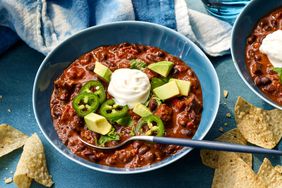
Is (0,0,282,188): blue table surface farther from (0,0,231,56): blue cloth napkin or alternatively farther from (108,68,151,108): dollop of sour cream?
(108,68,151,108): dollop of sour cream

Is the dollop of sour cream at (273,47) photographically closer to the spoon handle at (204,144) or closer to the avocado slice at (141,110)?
the spoon handle at (204,144)

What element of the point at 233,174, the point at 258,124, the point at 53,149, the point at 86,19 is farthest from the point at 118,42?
the point at 233,174

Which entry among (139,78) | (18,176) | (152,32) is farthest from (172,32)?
(18,176)

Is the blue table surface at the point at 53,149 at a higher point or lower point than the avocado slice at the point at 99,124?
lower

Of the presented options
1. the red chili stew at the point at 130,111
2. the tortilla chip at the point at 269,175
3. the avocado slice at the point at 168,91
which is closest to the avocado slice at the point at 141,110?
the red chili stew at the point at 130,111

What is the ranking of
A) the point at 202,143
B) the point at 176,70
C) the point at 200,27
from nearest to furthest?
the point at 202,143
the point at 176,70
the point at 200,27

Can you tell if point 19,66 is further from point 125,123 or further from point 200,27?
point 200,27
